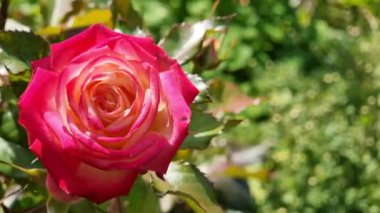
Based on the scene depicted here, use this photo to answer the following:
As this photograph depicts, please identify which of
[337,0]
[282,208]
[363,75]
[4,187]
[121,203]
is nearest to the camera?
[121,203]

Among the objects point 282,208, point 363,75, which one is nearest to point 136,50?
point 282,208

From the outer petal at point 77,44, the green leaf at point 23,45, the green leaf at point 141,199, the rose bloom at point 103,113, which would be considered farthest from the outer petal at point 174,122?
the green leaf at point 23,45

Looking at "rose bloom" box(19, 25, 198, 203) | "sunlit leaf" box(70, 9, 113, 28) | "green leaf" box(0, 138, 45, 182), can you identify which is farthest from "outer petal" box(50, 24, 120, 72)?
"sunlit leaf" box(70, 9, 113, 28)

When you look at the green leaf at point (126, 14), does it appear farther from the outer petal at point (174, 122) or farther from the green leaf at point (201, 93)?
the outer petal at point (174, 122)

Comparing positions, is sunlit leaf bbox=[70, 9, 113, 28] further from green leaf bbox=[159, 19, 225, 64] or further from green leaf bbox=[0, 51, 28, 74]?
green leaf bbox=[0, 51, 28, 74]

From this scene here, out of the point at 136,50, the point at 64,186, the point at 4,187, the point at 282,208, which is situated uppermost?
the point at 136,50

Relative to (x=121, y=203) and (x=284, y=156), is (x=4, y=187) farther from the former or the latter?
(x=284, y=156)

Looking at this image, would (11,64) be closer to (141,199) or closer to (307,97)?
(141,199)
